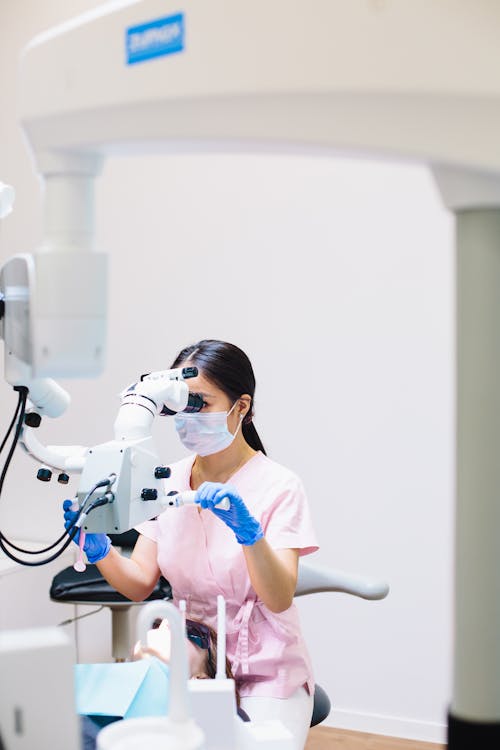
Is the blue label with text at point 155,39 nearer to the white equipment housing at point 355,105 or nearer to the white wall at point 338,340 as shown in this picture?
the white equipment housing at point 355,105

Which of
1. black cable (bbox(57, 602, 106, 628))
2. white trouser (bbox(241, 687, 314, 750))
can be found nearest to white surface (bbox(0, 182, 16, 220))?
white trouser (bbox(241, 687, 314, 750))

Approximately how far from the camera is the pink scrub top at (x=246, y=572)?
6.38ft

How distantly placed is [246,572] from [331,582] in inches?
11.9

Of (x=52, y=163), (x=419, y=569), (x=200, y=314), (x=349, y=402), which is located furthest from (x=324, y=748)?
(x=52, y=163)

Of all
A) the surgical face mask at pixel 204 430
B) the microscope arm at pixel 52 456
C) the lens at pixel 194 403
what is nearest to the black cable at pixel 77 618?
the surgical face mask at pixel 204 430

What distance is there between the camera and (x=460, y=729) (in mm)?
823

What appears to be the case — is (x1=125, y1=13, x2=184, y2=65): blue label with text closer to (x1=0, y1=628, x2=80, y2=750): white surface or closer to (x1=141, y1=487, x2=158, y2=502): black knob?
(x1=0, y1=628, x2=80, y2=750): white surface

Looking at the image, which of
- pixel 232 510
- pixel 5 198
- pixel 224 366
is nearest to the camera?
pixel 5 198

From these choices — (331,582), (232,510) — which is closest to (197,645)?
(232,510)

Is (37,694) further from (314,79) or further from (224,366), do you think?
(224,366)

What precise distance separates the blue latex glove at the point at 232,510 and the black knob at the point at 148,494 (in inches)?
7.0

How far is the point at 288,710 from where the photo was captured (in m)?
1.89

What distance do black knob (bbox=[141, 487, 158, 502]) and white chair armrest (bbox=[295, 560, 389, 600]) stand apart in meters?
0.88

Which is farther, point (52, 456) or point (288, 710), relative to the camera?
point (288, 710)
